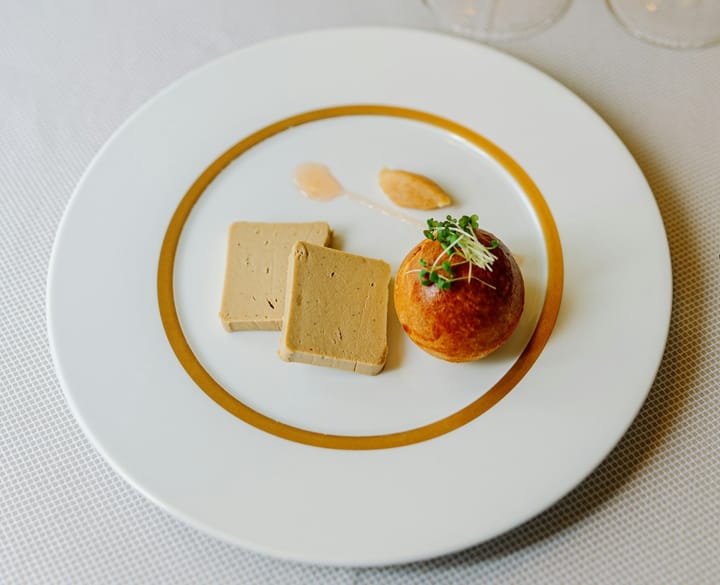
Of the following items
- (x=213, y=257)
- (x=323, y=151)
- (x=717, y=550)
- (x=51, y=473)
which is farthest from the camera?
(x=323, y=151)

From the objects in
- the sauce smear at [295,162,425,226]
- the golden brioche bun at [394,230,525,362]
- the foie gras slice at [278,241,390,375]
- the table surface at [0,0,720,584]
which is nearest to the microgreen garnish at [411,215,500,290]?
the golden brioche bun at [394,230,525,362]

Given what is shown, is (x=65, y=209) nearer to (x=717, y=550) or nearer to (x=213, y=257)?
(x=213, y=257)

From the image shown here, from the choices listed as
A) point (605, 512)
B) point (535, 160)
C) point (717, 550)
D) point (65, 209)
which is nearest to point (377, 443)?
point (605, 512)

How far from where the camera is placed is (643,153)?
142cm

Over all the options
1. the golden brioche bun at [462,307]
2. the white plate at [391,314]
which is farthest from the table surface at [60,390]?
the golden brioche bun at [462,307]

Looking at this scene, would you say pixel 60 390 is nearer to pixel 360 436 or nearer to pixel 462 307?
pixel 360 436

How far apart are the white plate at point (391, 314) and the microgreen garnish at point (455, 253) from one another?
0.56ft

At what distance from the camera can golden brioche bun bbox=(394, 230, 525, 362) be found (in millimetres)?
1049

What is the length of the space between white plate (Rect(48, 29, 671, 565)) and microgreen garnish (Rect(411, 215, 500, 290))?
171mm

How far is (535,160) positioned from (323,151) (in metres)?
0.39

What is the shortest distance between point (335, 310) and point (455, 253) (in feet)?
0.73

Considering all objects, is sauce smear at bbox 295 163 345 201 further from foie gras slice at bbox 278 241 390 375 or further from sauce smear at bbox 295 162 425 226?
foie gras slice at bbox 278 241 390 375

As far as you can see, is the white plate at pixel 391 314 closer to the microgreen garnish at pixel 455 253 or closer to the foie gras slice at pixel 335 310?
the foie gras slice at pixel 335 310

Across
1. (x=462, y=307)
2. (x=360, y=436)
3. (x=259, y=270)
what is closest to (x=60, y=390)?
(x=259, y=270)
